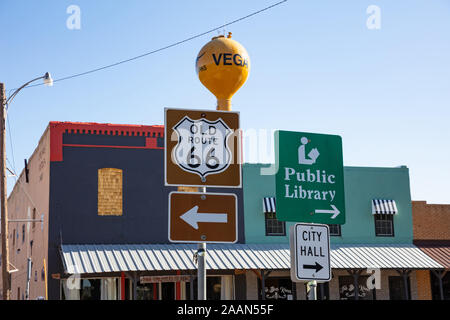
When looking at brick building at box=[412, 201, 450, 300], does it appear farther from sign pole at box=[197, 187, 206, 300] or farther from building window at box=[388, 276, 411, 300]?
sign pole at box=[197, 187, 206, 300]

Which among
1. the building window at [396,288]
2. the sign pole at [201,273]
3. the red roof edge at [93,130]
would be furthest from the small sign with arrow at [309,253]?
the building window at [396,288]

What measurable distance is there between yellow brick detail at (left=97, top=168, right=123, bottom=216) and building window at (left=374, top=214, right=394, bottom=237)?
12.0 metres

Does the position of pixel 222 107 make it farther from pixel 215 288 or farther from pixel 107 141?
pixel 215 288

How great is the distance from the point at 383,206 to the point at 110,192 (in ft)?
41.2

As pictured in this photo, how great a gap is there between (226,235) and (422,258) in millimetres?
25118

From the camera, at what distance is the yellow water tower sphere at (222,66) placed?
2600 cm

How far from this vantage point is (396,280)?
31094mm

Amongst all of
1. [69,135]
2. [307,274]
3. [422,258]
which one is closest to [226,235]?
[307,274]

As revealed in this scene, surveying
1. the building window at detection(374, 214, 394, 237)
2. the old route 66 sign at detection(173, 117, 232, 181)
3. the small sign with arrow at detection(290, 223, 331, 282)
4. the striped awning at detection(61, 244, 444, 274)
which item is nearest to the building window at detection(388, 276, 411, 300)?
the striped awning at detection(61, 244, 444, 274)

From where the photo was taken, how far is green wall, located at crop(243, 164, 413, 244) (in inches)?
1157

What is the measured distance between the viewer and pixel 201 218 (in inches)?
260

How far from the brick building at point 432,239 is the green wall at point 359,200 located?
66cm

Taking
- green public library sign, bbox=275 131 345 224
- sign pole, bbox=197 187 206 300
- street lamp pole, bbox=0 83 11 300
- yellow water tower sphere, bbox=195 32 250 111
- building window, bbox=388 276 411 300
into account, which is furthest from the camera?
building window, bbox=388 276 411 300

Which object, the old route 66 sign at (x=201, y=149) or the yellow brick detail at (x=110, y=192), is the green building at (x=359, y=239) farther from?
the old route 66 sign at (x=201, y=149)
